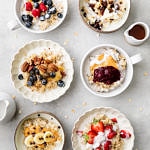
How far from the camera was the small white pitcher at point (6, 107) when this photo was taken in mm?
2607

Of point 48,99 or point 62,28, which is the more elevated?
point 62,28

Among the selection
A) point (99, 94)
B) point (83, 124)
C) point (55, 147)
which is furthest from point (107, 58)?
point (55, 147)

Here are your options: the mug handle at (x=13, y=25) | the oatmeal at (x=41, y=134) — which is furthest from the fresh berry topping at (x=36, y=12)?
the oatmeal at (x=41, y=134)

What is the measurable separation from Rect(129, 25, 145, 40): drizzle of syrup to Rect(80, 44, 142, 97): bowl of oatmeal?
105 millimetres

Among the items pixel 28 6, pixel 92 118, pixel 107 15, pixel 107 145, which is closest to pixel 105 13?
pixel 107 15

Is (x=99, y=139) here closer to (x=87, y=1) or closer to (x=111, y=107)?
(x=111, y=107)

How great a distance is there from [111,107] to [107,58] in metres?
0.26

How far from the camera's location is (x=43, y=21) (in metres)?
2.76

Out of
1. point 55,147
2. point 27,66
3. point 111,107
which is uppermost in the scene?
point 27,66

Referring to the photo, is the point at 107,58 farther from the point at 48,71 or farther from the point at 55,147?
the point at 55,147

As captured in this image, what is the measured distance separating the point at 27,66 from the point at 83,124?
426 millimetres

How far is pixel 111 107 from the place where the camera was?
2715 mm

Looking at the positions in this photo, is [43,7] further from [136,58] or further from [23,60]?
[136,58]

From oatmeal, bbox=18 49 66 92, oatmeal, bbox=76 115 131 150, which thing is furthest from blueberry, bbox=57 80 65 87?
oatmeal, bbox=76 115 131 150
